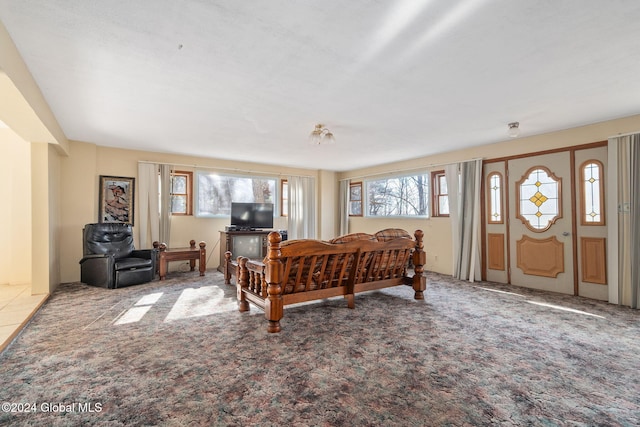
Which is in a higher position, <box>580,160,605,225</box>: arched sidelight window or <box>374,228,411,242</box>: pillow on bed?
<box>580,160,605,225</box>: arched sidelight window

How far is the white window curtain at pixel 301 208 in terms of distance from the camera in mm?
7621

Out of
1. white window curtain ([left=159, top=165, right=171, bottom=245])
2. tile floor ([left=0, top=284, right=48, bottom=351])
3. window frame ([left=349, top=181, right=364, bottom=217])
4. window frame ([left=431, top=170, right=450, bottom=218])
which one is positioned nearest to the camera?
tile floor ([left=0, top=284, right=48, bottom=351])

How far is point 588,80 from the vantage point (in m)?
2.84

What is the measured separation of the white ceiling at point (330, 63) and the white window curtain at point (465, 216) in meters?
1.26

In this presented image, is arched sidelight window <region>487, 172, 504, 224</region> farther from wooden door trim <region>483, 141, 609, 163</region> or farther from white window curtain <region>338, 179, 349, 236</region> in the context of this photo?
white window curtain <region>338, 179, 349, 236</region>

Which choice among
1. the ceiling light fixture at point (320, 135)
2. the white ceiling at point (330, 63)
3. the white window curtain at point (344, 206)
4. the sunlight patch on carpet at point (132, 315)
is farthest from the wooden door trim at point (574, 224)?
the sunlight patch on carpet at point (132, 315)

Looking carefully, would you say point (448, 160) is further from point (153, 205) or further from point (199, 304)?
point (153, 205)

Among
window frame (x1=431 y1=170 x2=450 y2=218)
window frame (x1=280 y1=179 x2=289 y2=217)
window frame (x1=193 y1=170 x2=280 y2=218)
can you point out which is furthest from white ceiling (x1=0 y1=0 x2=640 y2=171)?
window frame (x1=280 y1=179 x2=289 y2=217)

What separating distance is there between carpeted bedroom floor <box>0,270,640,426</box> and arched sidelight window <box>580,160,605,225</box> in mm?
1278

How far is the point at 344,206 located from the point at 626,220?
18.7ft

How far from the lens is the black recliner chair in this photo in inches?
182

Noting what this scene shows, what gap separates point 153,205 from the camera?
5.86 meters

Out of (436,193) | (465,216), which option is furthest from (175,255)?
(465,216)

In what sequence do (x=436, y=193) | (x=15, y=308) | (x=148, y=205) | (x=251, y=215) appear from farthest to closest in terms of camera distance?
1. (x=251, y=215)
2. (x=436, y=193)
3. (x=148, y=205)
4. (x=15, y=308)
